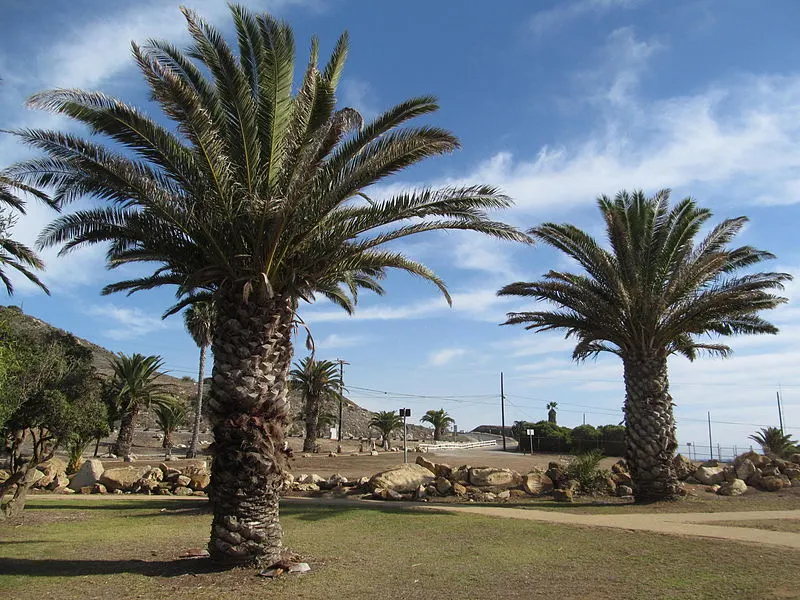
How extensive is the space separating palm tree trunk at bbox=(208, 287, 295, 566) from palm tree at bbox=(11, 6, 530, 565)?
2 centimetres

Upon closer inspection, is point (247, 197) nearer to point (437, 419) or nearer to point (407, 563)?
point (407, 563)

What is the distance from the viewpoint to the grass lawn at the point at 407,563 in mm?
7484

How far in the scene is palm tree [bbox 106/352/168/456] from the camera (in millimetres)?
32906

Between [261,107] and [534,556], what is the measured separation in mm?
8273

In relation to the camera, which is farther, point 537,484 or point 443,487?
point 443,487

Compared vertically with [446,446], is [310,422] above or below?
above

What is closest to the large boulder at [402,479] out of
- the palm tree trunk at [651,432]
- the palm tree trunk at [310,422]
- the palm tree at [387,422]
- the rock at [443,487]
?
the rock at [443,487]

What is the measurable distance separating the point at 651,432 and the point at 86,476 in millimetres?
19291

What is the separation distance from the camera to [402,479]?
20297mm

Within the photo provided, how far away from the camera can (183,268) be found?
32.1ft

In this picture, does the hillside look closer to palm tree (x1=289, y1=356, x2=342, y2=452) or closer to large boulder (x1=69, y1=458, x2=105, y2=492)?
palm tree (x1=289, y1=356, x2=342, y2=452)

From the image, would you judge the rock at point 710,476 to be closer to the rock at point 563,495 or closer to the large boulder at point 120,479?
the rock at point 563,495

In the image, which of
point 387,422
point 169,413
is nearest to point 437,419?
point 387,422

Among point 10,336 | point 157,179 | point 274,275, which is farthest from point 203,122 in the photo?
point 10,336
